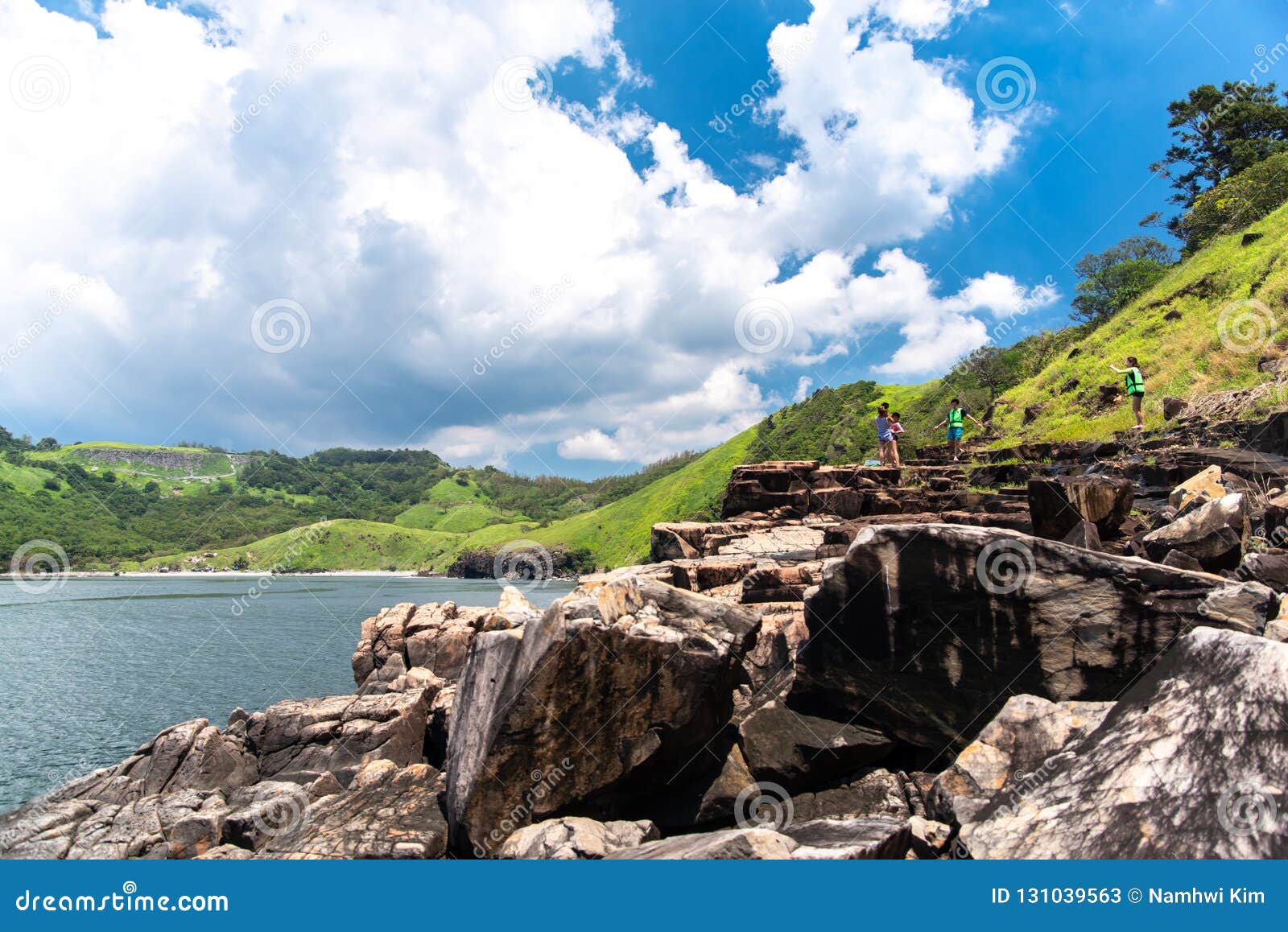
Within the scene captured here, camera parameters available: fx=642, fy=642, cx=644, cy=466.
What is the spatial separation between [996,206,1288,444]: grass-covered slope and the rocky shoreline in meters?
14.9

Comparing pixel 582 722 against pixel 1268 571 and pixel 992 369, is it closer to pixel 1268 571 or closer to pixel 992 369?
pixel 1268 571

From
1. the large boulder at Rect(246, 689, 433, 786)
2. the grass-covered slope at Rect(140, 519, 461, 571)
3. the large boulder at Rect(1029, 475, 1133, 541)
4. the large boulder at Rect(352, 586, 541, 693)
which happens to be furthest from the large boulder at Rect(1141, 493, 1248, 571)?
the grass-covered slope at Rect(140, 519, 461, 571)

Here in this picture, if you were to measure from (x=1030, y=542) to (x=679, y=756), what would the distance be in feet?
18.0

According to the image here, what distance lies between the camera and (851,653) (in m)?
9.37

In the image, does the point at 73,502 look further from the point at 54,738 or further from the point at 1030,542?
the point at 1030,542

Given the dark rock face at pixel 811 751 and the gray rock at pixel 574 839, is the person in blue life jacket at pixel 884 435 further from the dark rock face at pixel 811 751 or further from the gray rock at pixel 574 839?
the gray rock at pixel 574 839

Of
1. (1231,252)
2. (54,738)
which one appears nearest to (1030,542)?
(54,738)

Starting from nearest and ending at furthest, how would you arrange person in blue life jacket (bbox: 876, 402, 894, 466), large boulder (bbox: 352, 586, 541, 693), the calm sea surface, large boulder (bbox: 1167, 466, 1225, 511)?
large boulder (bbox: 1167, 466, 1225, 511) → large boulder (bbox: 352, 586, 541, 693) → the calm sea surface → person in blue life jacket (bbox: 876, 402, 894, 466)

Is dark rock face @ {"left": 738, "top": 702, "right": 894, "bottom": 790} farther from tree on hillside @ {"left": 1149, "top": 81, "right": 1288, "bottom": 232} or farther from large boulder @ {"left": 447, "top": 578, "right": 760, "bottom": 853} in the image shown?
tree on hillside @ {"left": 1149, "top": 81, "right": 1288, "bottom": 232}

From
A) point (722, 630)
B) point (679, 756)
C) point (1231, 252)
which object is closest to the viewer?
point (679, 756)

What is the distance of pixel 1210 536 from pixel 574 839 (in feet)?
32.6

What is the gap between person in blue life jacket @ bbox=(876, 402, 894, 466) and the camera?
2739 centimetres

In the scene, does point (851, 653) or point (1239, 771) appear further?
point (851, 653)

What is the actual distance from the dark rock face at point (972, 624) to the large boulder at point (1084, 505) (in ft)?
16.3
